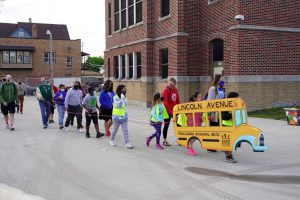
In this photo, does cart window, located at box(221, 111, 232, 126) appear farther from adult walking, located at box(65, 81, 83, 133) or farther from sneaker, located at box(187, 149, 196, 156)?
adult walking, located at box(65, 81, 83, 133)

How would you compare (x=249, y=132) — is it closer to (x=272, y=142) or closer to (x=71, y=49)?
(x=272, y=142)

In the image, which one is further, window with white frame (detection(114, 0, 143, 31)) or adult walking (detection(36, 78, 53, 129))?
window with white frame (detection(114, 0, 143, 31))

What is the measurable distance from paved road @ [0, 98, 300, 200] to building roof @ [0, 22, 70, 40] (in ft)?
191

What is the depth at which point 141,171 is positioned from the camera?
816 cm

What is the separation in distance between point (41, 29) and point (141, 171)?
65.5m

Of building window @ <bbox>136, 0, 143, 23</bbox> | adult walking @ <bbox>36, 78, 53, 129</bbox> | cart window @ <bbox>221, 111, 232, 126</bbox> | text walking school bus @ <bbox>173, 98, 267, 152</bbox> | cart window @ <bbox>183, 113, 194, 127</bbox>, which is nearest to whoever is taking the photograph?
text walking school bus @ <bbox>173, 98, 267, 152</bbox>

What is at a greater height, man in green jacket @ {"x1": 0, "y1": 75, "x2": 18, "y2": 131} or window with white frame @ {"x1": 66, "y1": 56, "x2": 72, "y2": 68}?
window with white frame @ {"x1": 66, "y1": 56, "x2": 72, "y2": 68}

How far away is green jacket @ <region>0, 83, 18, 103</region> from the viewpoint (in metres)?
14.6

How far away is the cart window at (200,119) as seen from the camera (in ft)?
30.8

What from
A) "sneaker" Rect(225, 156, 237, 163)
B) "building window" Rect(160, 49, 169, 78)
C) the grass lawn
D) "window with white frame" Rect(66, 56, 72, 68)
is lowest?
"sneaker" Rect(225, 156, 237, 163)

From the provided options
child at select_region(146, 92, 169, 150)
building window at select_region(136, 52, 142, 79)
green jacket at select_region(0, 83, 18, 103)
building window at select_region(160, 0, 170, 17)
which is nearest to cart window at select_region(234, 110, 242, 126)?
child at select_region(146, 92, 169, 150)

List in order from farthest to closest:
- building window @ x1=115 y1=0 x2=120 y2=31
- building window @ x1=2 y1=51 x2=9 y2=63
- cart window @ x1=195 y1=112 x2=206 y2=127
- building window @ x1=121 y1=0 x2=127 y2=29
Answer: building window @ x1=2 y1=51 x2=9 y2=63 < building window @ x1=115 y1=0 x2=120 y2=31 < building window @ x1=121 y1=0 x2=127 y2=29 < cart window @ x1=195 y1=112 x2=206 y2=127

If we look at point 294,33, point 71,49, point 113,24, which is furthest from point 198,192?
point 71,49

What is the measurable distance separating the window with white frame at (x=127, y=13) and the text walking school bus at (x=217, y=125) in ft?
60.2
